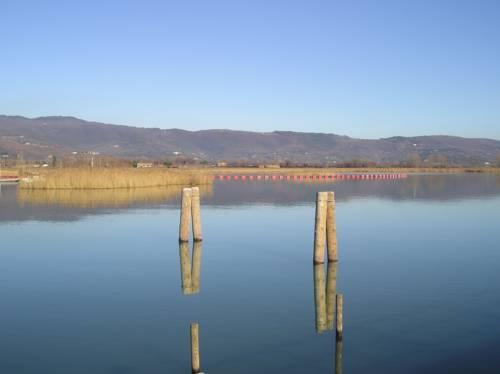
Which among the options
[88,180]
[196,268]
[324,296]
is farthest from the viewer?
Result: [88,180]

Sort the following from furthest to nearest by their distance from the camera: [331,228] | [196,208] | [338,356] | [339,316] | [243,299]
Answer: [196,208], [331,228], [243,299], [339,316], [338,356]

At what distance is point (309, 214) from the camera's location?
26.2 m

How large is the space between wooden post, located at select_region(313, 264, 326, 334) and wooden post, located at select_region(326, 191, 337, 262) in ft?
1.85

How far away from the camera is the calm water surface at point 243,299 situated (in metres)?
8.33

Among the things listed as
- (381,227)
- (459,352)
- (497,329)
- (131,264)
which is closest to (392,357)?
(459,352)

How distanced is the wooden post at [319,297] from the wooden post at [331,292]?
7 cm

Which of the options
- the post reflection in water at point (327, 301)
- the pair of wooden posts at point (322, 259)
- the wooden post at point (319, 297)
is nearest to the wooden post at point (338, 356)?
the post reflection in water at point (327, 301)

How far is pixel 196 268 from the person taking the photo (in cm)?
1416

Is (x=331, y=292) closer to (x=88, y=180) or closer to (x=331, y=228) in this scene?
(x=331, y=228)

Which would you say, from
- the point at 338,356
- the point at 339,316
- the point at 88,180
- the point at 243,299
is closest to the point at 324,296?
Result: the point at 243,299

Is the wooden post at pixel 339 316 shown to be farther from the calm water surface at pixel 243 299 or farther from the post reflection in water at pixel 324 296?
the post reflection in water at pixel 324 296

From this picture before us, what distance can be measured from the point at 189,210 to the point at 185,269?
3344 mm

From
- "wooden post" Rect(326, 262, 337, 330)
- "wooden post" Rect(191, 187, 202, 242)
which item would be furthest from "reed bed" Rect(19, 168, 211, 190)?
"wooden post" Rect(326, 262, 337, 330)

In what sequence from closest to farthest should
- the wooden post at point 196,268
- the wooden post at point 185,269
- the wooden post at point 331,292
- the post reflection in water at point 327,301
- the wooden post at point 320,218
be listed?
the post reflection in water at point 327,301
the wooden post at point 331,292
the wooden post at point 185,269
the wooden post at point 196,268
the wooden post at point 320,218
